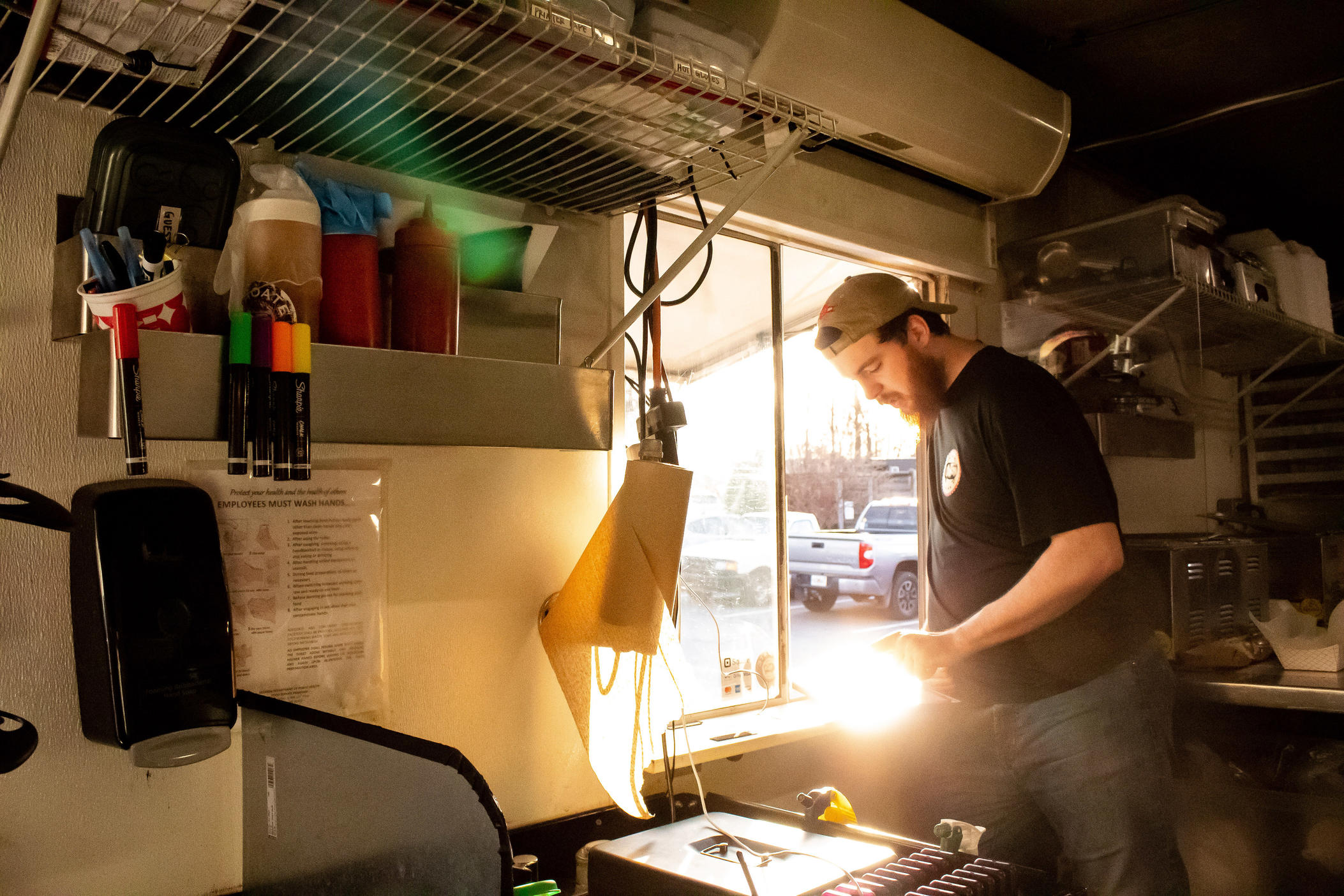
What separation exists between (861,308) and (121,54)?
135cm

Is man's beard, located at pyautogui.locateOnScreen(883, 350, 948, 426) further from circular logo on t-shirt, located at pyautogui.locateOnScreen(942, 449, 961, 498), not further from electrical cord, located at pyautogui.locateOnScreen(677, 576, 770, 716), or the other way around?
electrical cord, located at pyautogui.locateOnScreen(677, 576, 770, 716)

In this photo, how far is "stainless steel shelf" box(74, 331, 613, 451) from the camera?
83 cm

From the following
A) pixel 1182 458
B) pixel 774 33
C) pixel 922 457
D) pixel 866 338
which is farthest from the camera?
pixel 1182 458

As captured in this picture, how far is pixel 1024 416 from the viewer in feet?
5.33

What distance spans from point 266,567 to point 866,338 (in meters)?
1.23

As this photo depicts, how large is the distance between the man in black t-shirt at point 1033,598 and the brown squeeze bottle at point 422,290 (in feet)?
3.25

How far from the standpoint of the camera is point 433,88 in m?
0.91

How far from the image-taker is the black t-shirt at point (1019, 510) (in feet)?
5.20

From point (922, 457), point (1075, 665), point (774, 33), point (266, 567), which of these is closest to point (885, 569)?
point (922, 457)

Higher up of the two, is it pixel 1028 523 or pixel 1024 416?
pixel 1024 416

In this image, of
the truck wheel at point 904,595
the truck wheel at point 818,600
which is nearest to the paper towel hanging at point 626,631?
the truck wheel at point 818,600

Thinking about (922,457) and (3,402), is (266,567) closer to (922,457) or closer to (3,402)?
(3,402)

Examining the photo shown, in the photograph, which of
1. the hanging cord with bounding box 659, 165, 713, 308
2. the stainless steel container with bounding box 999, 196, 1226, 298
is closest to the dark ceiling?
the stainless steel container with bounding box 999, 196, 1226, 298

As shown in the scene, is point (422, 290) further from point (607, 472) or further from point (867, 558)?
point (867, 558)
